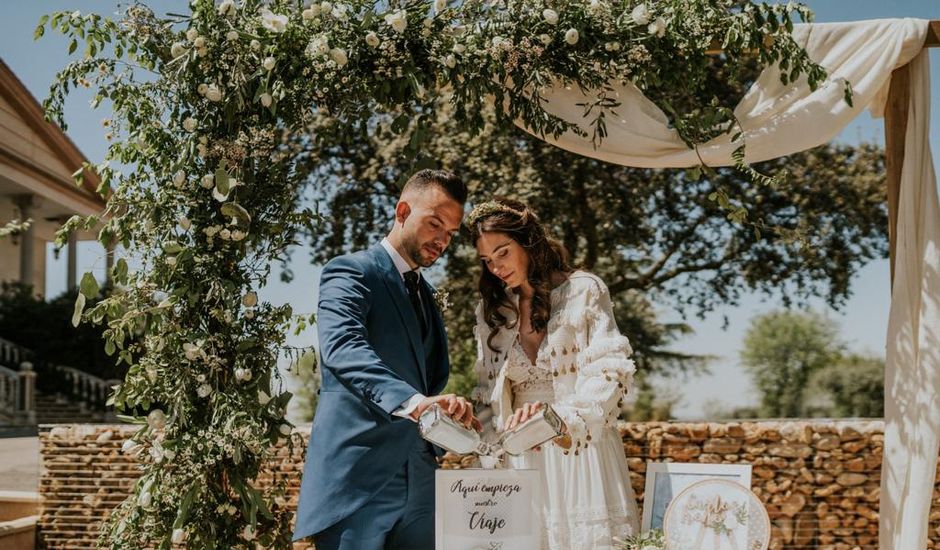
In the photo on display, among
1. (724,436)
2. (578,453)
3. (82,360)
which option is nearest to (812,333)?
(82,360)

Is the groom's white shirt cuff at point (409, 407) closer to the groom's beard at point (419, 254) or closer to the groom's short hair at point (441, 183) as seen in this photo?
the groom's beard at point (419, 254)

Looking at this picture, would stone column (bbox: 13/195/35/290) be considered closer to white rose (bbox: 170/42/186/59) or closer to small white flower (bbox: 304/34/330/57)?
white rose (bbox: 170/42/186/59)

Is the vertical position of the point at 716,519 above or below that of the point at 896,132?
below

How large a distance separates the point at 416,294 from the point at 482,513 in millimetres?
822

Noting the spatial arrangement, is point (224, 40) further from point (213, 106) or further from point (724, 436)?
point (724, 436)

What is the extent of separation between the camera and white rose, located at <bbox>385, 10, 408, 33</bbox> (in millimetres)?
3096

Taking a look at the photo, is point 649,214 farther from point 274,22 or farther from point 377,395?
point 377,395

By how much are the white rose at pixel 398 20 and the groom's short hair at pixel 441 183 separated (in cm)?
79

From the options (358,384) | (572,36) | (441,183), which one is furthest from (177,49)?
(358,384)

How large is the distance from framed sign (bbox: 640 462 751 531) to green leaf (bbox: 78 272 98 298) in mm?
1976

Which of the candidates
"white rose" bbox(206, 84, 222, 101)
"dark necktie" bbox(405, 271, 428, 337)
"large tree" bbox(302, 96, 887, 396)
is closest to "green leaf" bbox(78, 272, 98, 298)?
"white rose" bbox(206, 84, 222, 101)

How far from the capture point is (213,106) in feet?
10.6

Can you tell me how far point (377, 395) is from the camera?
84.1 inches

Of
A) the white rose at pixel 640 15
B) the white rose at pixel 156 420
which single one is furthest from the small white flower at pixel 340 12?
the white rose at pixel 156 420
